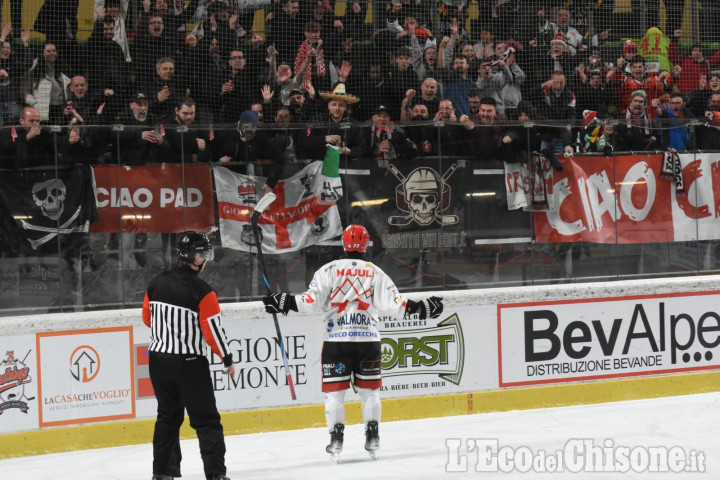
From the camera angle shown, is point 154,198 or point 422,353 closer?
point 154,198

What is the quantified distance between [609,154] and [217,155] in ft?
10.7

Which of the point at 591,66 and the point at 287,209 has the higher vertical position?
the point at 591,66

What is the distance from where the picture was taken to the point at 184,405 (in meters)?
4.75

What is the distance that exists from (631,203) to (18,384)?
4.96 meters

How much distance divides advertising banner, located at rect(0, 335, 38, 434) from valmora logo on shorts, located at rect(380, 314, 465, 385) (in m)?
2.47

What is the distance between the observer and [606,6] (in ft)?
28.1

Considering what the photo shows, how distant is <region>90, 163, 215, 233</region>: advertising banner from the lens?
6.25 m

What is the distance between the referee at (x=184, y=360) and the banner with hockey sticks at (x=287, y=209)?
1.72 metres

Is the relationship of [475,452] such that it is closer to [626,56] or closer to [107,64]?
[107,64]

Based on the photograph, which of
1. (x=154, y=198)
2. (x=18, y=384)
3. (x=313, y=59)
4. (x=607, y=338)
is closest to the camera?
(x=18, y=384)

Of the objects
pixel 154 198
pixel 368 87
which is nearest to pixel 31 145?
pixel 154 198

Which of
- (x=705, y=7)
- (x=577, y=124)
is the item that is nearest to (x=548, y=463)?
(x=577, y=124)

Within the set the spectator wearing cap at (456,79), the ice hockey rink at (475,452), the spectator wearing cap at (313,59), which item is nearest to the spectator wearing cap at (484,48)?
the spectator wearing cap at (456,79)

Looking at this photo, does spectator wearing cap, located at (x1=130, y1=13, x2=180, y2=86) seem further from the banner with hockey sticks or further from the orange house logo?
the orange house logo
